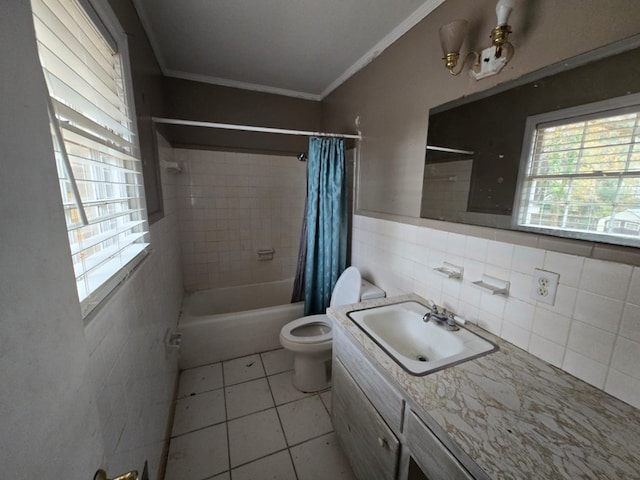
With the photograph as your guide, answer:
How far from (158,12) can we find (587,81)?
6.92 ft

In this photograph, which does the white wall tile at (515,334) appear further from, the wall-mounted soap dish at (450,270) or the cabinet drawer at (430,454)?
the cabinet drawer at (430,454)

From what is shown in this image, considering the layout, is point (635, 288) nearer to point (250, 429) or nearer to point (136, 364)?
point (136, 364)

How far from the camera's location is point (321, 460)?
1375 millimetres

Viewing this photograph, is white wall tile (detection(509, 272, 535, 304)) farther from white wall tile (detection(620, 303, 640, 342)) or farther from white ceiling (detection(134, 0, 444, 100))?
white ceiling (detection(134, 0, 444, 100))

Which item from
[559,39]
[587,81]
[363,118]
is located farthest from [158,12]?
[587,81]

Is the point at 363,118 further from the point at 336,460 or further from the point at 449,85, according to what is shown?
the point at 336,460

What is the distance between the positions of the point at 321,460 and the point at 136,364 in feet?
3.54

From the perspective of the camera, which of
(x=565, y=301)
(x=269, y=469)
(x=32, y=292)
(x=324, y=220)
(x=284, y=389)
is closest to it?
(x=32, y=292)

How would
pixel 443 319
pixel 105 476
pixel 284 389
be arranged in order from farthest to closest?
pixel 284 389, pixel 443 319, pixel 105 476

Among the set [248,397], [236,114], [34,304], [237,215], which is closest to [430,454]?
[34,304]

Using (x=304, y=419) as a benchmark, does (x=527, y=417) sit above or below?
above

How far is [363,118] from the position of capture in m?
2.06

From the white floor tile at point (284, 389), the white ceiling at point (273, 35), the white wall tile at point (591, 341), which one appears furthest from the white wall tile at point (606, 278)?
the white floor tile at point (284, 389)

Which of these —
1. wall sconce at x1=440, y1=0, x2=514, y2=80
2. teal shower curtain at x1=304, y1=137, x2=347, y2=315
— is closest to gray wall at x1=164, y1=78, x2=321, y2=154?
teal shower curtain at x1=304, y1=137, x2=347, y2=315
